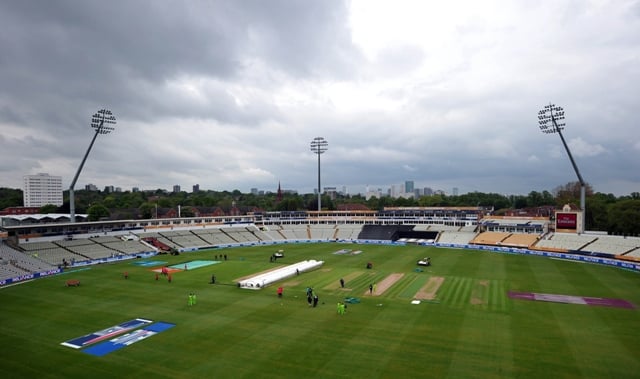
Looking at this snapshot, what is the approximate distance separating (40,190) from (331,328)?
226470 mm

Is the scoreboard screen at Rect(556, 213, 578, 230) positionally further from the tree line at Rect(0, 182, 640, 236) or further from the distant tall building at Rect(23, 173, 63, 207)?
the distant tall building at Rect(23, 173, 63, 207)

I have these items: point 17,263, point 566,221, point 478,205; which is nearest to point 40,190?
point 17,263

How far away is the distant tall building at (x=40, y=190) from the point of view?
18421 centimetres

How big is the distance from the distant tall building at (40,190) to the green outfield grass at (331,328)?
190268 mm

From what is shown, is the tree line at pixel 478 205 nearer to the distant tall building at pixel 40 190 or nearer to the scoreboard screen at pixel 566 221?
the scoreboard screen at pixel 566 221

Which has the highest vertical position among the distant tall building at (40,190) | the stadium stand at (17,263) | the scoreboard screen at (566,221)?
the distant tall building at (40,190)

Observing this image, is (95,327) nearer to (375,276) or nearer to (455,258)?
(375,276)

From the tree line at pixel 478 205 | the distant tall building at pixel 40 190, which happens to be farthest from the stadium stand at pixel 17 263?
the distant tall building at pixel 40 190

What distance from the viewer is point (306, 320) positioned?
74.2 feet

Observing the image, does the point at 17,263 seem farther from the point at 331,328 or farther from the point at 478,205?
the point at 478,205

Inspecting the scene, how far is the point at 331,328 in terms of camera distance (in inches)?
834

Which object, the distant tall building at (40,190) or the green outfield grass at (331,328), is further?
the distant tall building at (40,190)

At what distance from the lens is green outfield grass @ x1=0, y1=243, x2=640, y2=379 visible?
16.1 metres

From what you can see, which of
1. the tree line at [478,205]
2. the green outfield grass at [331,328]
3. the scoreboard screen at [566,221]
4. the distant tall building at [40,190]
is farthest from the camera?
the distant tall building at [40,190]
